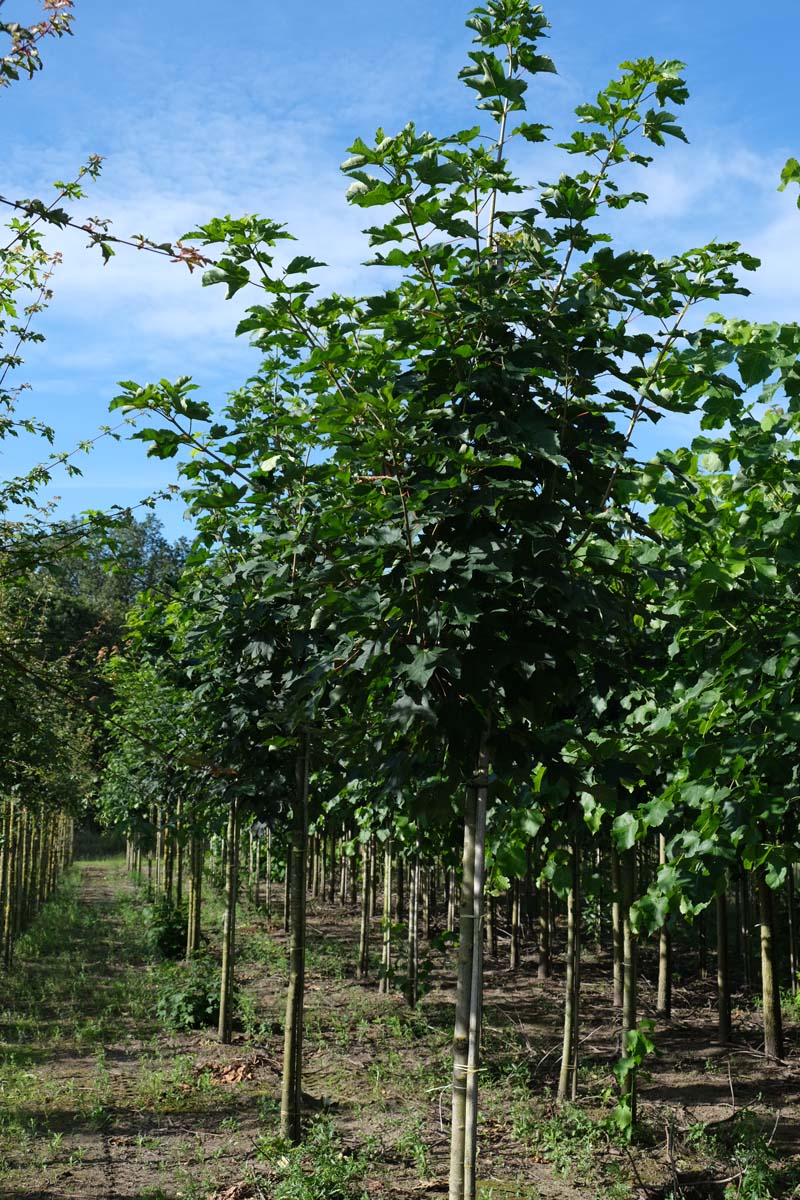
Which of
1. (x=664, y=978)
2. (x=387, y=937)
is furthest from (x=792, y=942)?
(x=387, y=937)

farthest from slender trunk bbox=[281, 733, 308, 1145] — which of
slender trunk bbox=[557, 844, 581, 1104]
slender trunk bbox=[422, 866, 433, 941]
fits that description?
slender trunk bbox=[422, 866, 433, 941]

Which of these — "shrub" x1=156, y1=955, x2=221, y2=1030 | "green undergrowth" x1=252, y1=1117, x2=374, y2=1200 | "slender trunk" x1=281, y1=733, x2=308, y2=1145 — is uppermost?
"slender trunk" x1=281, y1=733, x2=308, y2=1145

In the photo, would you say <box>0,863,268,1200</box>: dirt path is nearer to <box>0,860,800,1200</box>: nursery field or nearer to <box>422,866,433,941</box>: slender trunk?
<box>0,860,800,1200</box>: nursery field

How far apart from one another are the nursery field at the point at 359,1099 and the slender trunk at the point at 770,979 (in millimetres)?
188

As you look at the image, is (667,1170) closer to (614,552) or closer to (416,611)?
(614,552)

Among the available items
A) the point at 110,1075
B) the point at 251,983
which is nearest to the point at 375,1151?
the point at 110,1075

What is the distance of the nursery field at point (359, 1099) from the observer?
593 centimetres

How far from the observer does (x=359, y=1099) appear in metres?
7.68

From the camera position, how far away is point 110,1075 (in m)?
8.60

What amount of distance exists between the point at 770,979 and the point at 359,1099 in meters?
3.99

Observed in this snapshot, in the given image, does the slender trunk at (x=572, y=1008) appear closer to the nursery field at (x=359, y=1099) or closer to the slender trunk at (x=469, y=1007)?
the nursery field at (x=359, y=1099)

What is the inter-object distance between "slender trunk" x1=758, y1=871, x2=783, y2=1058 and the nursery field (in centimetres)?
19

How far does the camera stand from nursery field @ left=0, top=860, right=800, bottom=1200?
19.5 ft

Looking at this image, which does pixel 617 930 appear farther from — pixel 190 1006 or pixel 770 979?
pixel 190 1006
